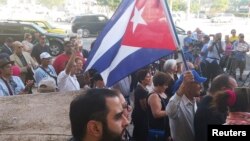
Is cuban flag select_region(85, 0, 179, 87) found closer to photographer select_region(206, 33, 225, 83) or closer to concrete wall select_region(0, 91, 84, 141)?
concrete wall select_region(0, 91, 84, 141)

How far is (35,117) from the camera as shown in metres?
4.20

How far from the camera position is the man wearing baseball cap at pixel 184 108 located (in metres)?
3.89

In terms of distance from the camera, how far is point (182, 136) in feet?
13.1

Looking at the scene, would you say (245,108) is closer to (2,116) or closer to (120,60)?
(120,60)

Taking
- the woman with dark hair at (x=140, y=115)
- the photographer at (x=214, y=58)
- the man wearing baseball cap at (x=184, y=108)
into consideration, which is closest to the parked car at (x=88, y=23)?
the photographer at (x=214, y=58)

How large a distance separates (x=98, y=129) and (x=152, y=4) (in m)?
2.43

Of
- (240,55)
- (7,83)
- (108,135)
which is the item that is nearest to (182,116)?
(108,135)

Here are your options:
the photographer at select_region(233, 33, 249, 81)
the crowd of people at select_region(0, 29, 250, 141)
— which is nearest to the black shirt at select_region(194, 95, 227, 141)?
the crowd of people at select_region(0, 29, 250, 141)

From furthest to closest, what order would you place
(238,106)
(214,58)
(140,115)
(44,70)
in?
(214,58) < (44,70) < (140,115) < (238,106)

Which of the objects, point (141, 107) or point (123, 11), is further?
point (141, 107)

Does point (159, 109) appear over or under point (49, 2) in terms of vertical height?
under

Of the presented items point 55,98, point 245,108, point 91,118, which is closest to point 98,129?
point 91,118

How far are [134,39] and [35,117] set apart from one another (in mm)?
1317

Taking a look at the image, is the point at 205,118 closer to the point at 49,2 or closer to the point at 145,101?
the point at 145,101
